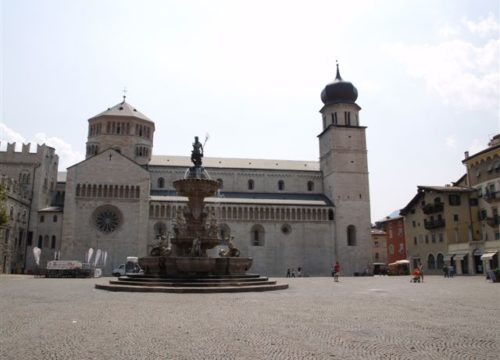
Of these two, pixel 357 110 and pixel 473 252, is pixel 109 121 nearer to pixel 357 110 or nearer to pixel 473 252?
pixel 357 110

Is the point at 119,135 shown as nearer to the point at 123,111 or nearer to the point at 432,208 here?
the point at 123,111

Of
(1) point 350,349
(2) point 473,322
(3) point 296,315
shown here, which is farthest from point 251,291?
(1) point 350,349

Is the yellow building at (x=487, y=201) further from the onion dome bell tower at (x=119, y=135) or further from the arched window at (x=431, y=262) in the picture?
the onion dome bell tower at (x=119, y=135)

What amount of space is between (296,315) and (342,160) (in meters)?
55.2

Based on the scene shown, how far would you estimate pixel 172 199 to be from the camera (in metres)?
59.8

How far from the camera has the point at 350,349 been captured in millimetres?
7812

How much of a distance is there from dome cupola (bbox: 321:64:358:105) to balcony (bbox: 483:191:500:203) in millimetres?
25092

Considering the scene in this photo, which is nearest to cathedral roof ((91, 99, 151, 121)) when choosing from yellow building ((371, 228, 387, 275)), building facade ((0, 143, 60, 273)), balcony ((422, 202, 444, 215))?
building facade ((0, 143, 60, 273))

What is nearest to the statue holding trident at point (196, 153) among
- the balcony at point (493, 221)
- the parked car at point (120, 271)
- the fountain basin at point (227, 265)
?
the fountain basin at point (227, 265)

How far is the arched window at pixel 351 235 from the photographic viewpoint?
6288cm

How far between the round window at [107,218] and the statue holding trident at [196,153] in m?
32.0

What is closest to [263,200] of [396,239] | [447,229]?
[447,229]

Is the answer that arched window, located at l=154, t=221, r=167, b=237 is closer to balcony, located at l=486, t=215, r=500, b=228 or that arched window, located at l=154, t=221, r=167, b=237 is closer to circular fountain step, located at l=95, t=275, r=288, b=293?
circular fountain step, located at l=95, t=275, r=288, b=293

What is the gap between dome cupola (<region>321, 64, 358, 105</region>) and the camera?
6581 cm
